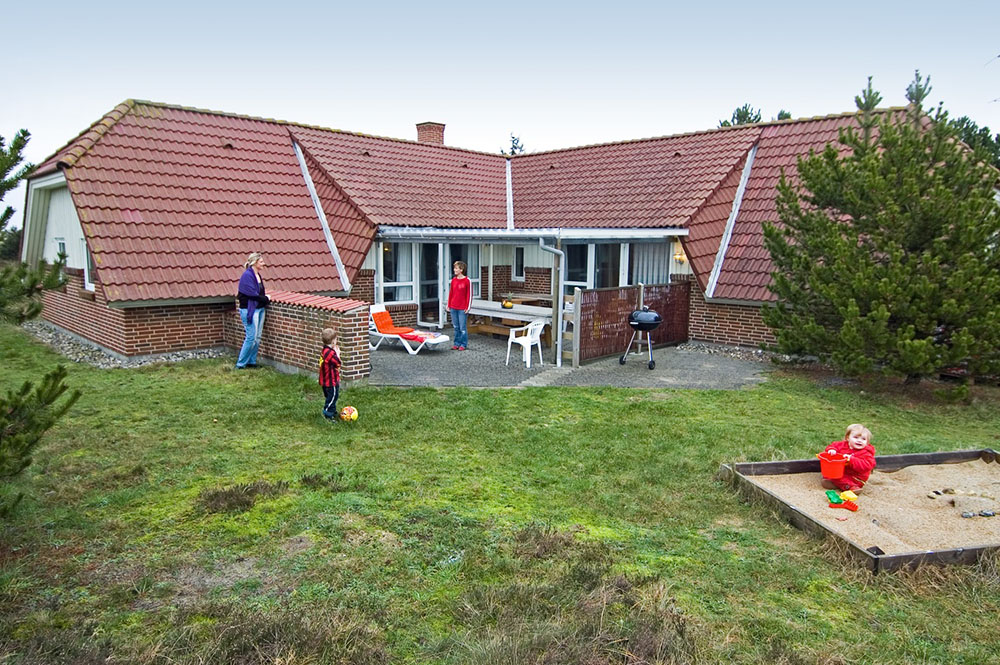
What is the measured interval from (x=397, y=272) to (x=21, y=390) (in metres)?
12.3

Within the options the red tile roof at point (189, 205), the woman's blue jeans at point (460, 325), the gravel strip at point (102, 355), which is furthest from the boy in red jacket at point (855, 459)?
the red tile roof at point (189, 205)

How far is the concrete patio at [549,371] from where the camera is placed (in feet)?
36.6

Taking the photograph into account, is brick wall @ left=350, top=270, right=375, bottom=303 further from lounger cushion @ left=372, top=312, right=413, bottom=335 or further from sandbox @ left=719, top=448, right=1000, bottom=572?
sandbox @ left=719, top=448, right=1000, bottom=572

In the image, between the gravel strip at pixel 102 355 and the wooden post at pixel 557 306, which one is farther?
the wooden post at pixel 557 306

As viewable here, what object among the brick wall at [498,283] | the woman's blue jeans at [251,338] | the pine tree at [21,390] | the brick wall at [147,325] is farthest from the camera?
the brick wall at [498,283]

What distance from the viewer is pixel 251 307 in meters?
11.2

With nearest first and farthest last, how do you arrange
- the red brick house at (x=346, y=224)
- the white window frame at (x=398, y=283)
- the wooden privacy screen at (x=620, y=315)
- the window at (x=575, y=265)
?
the red brick house at (x=346, y=224)
the wooden privacy screen at (x=620, y=315)
the white window frame at (x=398, y=283)
the window at (x=575, y=265)

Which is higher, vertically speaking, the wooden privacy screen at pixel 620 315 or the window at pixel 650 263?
the window at pixel 650 263

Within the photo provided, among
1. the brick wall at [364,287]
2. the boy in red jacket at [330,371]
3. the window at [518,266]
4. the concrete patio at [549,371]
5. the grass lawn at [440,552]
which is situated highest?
the window at [518,266]

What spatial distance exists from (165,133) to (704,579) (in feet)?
47.5

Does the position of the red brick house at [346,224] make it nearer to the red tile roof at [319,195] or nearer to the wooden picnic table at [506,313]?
the red tile roof at [319,195]

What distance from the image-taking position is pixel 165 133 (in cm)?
1465

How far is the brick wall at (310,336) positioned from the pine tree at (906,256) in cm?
690

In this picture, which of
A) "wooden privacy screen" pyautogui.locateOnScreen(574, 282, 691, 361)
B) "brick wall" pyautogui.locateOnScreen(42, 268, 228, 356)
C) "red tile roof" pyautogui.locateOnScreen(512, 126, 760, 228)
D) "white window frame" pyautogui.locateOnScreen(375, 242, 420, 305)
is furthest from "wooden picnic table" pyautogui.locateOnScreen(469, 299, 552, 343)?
"brick wall" pyautogui.locateOnScreen(42, 268, 228, 356)
